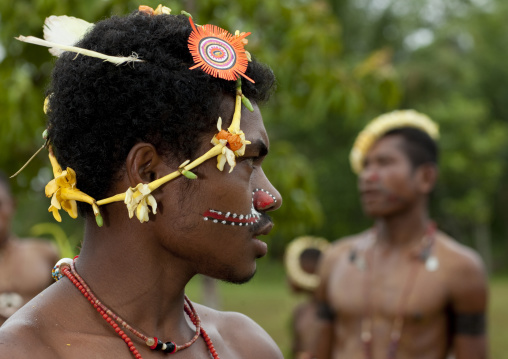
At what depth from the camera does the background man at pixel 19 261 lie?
633cm

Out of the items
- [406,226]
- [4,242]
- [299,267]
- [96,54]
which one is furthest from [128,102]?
[299,267]

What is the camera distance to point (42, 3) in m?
5.11

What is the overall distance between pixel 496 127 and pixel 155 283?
84.7ft

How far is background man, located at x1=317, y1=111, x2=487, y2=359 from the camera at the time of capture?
5082mm

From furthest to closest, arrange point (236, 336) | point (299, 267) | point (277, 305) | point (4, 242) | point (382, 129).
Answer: point (277, 305) < point (299, 267) < point (4, 242) < point (382, 129) < point (236, 336)

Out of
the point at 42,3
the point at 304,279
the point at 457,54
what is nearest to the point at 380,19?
the point at 457,54

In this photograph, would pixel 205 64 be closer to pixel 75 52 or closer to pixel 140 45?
pixel 140 45

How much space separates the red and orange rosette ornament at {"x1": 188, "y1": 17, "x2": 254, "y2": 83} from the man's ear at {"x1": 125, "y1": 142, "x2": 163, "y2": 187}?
26cm

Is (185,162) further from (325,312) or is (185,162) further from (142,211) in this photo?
(325,312)

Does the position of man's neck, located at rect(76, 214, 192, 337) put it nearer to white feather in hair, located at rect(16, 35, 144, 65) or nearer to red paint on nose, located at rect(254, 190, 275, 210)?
red paint on nose, located at rect(254, 190, 275, 210)

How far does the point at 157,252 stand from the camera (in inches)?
87.9

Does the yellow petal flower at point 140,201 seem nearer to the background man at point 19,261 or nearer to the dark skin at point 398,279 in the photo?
the dark skin at point 398,279

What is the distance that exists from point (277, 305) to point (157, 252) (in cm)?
1704

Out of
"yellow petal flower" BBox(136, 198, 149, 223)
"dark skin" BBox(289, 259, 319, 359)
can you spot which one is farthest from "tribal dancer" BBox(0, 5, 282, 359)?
"dark skin" BBox(289, 259, 319, 359)
